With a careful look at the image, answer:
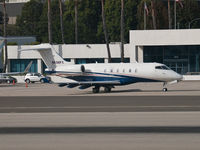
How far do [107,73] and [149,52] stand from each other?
3254 centimetres

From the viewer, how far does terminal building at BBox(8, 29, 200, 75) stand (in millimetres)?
72562

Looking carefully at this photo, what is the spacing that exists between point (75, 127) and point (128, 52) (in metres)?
61.1

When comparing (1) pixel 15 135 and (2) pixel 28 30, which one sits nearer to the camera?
(1) pixel 15 135

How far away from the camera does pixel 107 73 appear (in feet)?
148

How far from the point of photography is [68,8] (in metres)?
135

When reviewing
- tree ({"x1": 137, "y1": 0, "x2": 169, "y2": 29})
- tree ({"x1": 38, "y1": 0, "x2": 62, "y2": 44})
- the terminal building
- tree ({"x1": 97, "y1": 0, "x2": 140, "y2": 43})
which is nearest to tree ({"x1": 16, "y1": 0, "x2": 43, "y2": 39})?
tree ({"x1": 38, "y1": 0, "x2": 62, "y2": 44})

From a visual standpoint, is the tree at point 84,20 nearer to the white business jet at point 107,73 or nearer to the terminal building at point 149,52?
the terminal building at point 149,52

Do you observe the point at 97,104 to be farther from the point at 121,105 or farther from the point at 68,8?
the point at 68,8

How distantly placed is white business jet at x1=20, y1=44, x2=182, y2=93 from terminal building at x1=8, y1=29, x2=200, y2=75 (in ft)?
93.1

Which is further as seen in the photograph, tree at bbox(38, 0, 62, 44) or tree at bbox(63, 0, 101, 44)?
tree at bbox(38, 0, 62, 44)

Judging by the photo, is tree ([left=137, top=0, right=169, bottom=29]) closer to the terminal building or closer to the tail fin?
the terminal building

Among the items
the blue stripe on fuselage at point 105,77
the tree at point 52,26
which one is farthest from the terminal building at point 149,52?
the tree at point 52,26

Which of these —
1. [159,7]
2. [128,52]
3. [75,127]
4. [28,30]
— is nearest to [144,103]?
[75,127]

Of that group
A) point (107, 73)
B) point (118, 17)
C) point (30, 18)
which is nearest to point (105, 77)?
point (107, 73)
